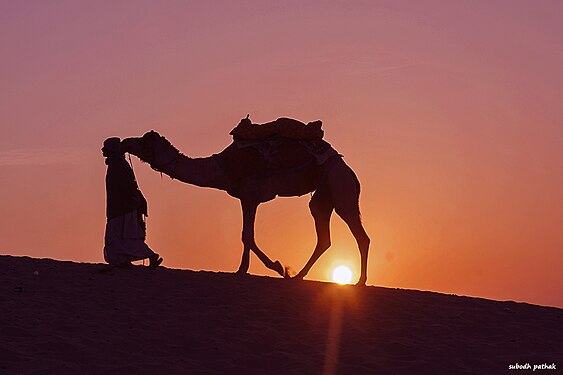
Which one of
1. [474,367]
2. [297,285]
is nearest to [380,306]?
[297,285]

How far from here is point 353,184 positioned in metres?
17.1

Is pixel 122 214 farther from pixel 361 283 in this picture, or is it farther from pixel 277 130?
pixel 361 283

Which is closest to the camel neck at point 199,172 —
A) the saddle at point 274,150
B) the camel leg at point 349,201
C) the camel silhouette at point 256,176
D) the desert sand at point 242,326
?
the camel silhouette at point 256,176

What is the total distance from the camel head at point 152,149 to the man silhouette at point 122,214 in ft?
1.46

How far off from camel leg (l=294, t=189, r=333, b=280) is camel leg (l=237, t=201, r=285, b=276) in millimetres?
938

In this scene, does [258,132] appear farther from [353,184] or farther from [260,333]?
[260,333]

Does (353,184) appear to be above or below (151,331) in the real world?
above

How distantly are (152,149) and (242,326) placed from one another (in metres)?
5.31

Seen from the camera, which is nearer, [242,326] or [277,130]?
[242,326]

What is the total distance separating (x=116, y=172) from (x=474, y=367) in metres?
7.20

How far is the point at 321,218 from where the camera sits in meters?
17.5

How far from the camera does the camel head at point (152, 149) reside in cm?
1662

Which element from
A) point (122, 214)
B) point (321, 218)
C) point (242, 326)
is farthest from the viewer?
point (321, 218)

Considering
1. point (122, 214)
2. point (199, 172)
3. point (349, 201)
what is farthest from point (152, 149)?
point (349, 201)
